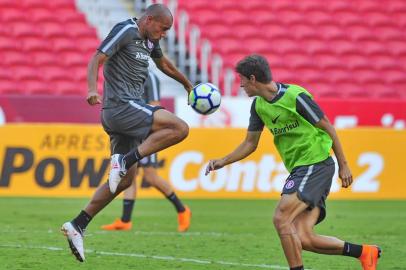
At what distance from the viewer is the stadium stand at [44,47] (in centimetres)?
1986

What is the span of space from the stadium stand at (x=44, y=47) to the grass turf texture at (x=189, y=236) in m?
5.35

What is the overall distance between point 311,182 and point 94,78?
7.16 feet

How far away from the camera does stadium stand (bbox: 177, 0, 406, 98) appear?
70.0 ft

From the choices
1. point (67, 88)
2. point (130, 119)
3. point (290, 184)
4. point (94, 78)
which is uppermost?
point (94, 78)

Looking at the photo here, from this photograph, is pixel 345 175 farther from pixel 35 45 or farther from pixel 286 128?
pixel 35 45

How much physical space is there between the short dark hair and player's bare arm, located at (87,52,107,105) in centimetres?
146

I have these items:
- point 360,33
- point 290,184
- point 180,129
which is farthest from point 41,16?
point 290,184

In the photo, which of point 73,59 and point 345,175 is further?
point 73,59

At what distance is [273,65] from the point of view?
70.1 feet

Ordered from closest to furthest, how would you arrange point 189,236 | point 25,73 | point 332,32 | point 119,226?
point 189,236 → point 119,226 → point 25,73 → point 332,32

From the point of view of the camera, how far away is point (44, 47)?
20.6 meters

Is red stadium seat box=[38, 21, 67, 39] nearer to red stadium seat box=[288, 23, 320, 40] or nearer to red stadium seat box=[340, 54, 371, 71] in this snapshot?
red stadium seat box=[288, 23, 320, 40]

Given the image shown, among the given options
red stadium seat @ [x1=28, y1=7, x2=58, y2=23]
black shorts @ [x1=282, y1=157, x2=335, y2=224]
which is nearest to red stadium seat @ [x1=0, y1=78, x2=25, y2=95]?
red stadium seat @ [x1=28, y1=7, x2=58, y2=23]

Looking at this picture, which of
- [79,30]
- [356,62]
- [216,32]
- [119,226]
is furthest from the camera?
[356,62]
